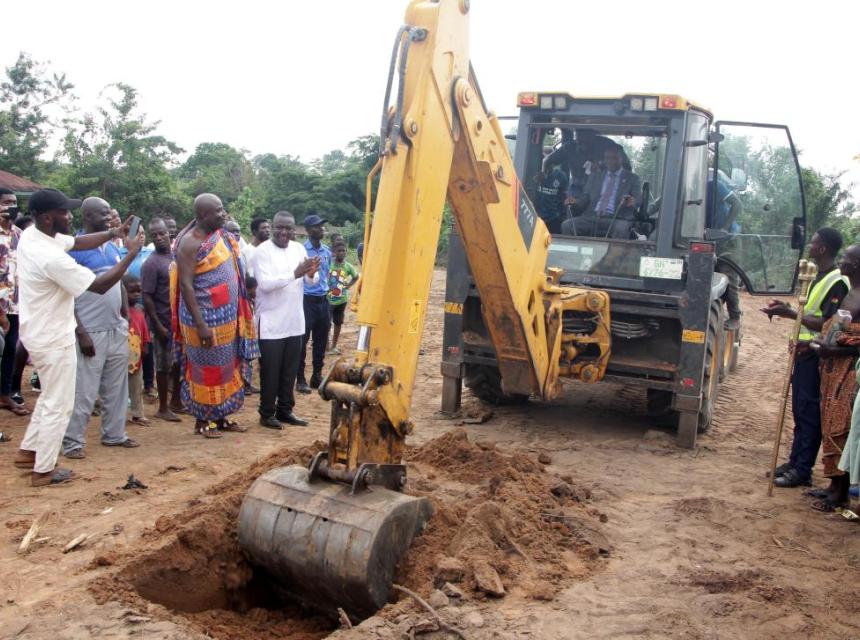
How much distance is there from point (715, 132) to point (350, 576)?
17.0 feet

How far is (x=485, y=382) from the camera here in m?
7.50

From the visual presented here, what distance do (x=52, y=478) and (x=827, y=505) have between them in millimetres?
5044

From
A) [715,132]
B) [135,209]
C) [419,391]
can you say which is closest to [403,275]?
[715,132]

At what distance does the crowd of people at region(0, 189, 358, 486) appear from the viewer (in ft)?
16.4

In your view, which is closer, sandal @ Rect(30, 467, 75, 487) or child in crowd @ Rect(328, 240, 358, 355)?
sandal @ Rect(30, 467, 75, 487)

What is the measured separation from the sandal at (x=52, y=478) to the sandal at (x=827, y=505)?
4900 mm

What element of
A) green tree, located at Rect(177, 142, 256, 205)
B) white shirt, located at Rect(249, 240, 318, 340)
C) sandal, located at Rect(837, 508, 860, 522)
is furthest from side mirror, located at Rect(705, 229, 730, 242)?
green tree, located at Rect(177, 142, 256, 205)

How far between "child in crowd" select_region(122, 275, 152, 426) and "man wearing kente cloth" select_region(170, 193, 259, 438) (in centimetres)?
34

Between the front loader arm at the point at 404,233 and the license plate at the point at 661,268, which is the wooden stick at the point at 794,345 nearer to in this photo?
the license plate at the point at 661,268

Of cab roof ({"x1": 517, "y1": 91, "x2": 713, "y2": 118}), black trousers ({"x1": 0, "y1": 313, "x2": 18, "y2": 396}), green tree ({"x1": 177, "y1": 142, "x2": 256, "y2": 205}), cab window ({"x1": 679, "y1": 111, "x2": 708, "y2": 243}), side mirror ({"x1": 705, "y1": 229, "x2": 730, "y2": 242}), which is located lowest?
black trousers ({"x1": 0, "y1": 313, "x2": 18, "y2": 396})

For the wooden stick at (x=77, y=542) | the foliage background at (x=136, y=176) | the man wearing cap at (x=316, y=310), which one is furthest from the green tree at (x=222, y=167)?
the wooden stick at (x=77, y=542)

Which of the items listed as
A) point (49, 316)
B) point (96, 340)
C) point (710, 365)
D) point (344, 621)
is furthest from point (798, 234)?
point (49, 316)

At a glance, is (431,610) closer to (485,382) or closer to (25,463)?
(25,463)

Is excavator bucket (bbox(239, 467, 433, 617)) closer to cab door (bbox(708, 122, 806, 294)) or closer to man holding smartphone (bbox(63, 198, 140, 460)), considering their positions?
man holding smartphone (bbox(63, 198, 140, 460))
